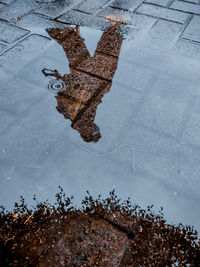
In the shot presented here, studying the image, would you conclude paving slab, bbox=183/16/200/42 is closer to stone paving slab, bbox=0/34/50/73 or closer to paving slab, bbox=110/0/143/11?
paving slab, bbox=110/0/143/11

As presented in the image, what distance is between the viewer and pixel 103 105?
2715 mm

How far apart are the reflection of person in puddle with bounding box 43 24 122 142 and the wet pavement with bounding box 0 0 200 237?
0.5 inches

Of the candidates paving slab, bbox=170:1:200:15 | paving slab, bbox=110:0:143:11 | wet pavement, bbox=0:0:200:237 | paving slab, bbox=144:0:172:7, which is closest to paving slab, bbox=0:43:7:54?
wet pavement, bbox=0:0:200:237

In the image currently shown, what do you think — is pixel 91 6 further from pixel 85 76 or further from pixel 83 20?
pixel 85 76

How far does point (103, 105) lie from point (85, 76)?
0.54 m

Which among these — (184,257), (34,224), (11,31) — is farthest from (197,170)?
(11,31)

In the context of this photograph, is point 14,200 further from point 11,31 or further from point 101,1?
point 101,1

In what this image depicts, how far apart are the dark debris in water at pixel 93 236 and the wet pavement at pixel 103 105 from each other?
109 mm

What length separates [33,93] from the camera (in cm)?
285

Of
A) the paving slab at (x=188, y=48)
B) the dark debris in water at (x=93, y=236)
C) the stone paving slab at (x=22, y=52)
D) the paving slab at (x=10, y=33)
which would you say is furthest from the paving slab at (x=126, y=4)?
the dark debris in water at (x=93, y=236)

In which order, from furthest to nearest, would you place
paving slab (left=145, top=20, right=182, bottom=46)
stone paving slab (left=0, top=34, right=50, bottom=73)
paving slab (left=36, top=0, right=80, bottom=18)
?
1. paving slab (left=36, top=0, right=80, bottom=18)
2. paving slab (left=145, top=20, right=182, bottom=46)
3. stone paving slab (left=0, top=34, right=50, bottom=73)

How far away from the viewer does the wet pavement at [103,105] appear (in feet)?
7.13

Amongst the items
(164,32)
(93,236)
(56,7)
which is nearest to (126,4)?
(164,32)

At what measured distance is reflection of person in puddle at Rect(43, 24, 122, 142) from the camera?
2594 millimetres
